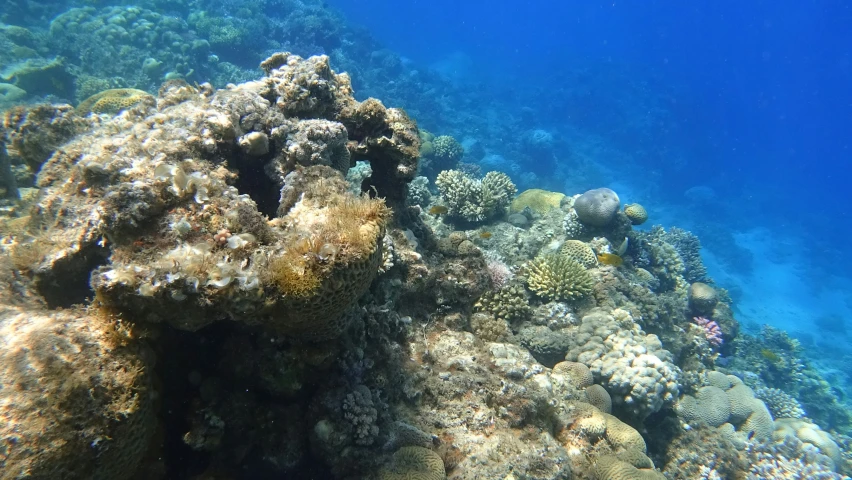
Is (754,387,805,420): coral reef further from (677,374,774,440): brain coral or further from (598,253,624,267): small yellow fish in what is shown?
(598,253,624,267): small yellow fish

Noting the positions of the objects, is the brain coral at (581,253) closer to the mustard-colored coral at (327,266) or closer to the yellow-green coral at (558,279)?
the yellow-green coral at (558,279)

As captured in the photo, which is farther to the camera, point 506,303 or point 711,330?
point 711,330

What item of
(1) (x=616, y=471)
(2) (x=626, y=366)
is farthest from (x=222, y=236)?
(2) (x=626, y=366)

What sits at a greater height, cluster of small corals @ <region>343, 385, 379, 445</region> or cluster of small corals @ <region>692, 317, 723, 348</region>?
cluster of small corals @ <region>692, 317, 723, 348</region>

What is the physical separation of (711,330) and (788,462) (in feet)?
15.7

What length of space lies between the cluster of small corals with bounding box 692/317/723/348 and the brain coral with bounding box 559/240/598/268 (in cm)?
550

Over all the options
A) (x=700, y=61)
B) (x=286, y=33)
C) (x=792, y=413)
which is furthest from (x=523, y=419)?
(x=700, y=61)

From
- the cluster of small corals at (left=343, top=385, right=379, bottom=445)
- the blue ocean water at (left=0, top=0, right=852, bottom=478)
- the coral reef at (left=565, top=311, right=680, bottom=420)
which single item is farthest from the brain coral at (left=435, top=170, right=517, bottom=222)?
the cluster of small corals at (left=343, top=385, right=379, bottom=445)

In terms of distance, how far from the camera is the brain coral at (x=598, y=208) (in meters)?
9.41

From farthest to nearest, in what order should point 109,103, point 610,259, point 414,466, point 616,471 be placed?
point 109,103 → point 610,259 → point 616,471 → point 414,466

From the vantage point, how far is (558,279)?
291 inches

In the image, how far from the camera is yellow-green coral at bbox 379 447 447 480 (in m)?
3.32

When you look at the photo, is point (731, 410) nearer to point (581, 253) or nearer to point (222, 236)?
point (581, 253)

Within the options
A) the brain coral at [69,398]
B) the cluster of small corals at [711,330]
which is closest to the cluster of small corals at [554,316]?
the brain coral at [69,398]
